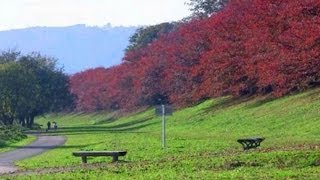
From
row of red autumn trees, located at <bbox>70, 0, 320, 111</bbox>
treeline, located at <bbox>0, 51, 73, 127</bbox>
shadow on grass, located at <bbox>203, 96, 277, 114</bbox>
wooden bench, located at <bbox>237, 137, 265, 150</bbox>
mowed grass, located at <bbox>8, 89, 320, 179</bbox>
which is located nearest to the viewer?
mowed grass, located at <bbox>8, 89, 320, 179</bbox>

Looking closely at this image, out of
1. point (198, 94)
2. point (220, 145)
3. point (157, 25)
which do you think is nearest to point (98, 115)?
point (157, 25)

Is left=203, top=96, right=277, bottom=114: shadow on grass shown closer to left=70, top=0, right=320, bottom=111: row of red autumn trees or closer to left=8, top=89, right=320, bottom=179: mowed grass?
left=8, top=89, right=320, bottom=179: mowed grass

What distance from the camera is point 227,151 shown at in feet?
89.6

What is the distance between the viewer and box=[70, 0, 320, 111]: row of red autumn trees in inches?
1594

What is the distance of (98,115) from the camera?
12912cm

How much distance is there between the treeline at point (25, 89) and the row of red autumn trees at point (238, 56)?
12.5 m

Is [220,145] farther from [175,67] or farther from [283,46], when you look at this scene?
[175,67]

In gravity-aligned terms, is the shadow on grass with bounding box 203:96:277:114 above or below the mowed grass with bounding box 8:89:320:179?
above

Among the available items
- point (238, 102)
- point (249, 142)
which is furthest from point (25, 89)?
point (249, 142)

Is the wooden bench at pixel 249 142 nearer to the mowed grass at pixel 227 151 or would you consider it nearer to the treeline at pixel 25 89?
the mowed grass at pixel 227 151

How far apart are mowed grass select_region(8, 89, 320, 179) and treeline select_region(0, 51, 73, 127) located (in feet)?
115

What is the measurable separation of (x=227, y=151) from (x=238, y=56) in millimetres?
29396

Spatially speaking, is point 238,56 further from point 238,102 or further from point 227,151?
point 227,151

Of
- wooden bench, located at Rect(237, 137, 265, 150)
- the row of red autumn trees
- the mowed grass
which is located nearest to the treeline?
the row of red autumn trees
